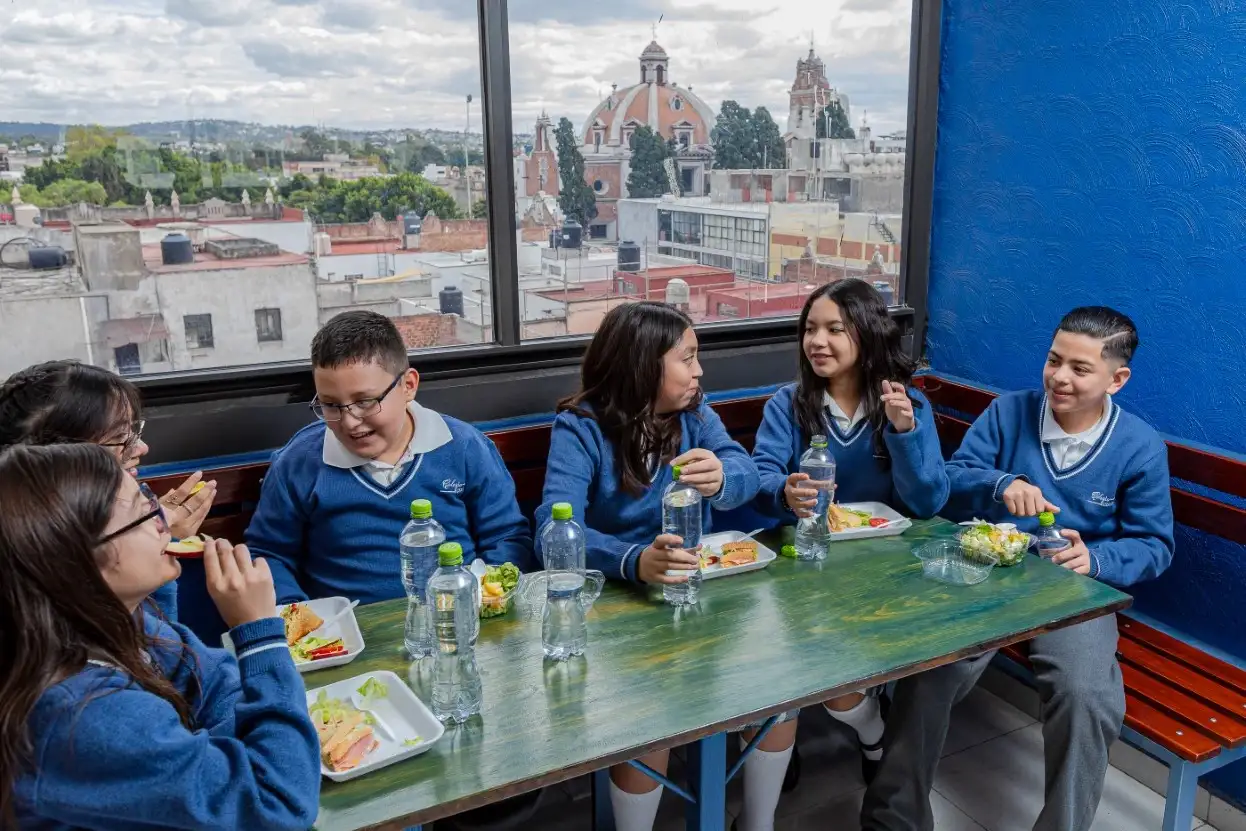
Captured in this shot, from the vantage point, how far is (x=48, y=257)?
234cm

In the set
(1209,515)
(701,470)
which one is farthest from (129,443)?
(1209,515)

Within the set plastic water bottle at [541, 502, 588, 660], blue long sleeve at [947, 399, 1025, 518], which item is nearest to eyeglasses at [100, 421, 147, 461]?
plastic water bottle at [541, 502, 588, 660]

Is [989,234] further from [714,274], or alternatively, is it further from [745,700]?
[745,700]

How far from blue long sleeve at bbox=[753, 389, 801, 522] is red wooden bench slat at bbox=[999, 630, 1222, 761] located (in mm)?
907

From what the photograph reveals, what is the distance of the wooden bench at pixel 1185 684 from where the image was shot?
206 centimetres

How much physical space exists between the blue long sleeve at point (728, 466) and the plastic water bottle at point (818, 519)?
0.14 metres

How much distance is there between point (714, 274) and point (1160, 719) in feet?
6.21

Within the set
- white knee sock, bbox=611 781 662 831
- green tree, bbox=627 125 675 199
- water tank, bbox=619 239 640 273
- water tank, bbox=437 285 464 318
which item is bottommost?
white knee sock, bbox=611 781 662 831

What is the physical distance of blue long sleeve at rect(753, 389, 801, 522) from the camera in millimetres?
2412

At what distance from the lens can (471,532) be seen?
2.33 meters

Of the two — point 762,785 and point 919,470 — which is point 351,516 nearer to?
point 762,785

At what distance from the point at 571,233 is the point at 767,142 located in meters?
0.82

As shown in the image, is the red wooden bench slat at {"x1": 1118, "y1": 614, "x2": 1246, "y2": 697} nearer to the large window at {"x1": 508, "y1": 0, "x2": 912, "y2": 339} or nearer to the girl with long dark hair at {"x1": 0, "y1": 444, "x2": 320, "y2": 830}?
the large window at {"x1": 508, "y1": 0, "x2": 912, "y2": 339}

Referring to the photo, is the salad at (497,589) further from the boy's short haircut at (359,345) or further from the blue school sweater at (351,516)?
the boy's short haircut at (359,345)
